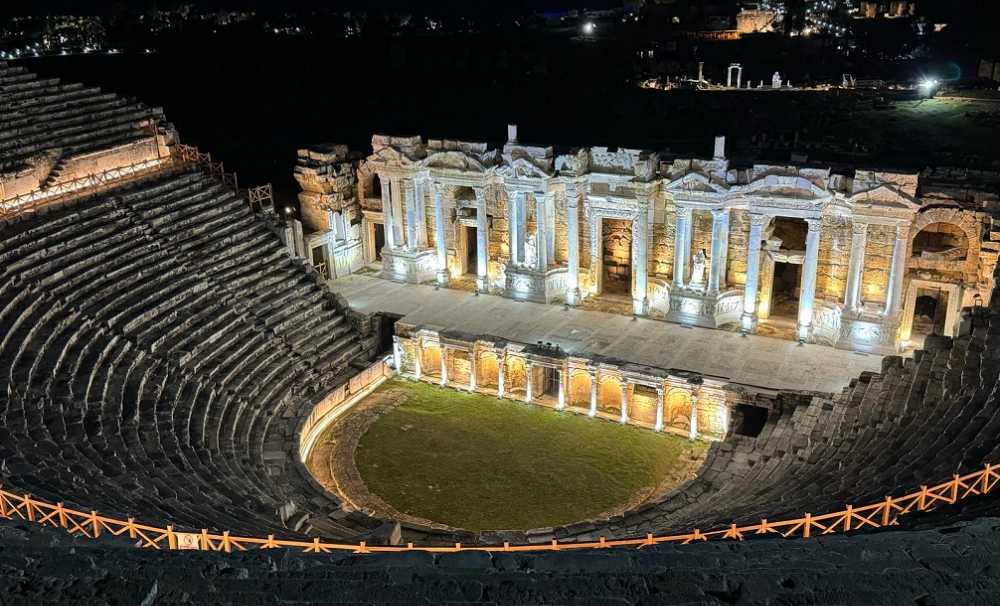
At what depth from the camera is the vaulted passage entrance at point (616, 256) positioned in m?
30.2

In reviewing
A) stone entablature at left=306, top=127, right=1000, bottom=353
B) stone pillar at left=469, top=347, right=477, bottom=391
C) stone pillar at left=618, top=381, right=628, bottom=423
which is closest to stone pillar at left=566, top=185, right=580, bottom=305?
stone entablature at left=306, top=127, right=1000, bottom=353

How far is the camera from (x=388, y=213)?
104 ft

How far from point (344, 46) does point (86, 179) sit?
3255 cm

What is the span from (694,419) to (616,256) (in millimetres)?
9033

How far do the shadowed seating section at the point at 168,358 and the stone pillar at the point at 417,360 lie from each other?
59.5 inches

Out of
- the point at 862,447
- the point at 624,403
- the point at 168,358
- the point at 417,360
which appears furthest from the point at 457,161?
the point at 862,447

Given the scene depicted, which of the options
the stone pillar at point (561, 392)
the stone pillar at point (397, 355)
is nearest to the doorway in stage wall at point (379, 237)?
the stone pillar at point (397, 355)

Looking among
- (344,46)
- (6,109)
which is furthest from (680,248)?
(344,46)

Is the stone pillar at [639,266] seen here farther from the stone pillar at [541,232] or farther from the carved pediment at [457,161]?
the carved pediment at [457,161]

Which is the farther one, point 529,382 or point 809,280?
point 809,280

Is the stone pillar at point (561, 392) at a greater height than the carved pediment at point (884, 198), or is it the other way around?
the carved pediment at point (884, 198)

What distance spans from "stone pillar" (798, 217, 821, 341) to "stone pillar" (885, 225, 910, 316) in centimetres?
205

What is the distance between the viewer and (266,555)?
763cm

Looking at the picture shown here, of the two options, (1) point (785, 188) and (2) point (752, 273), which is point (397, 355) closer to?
(2) point (752, 273)
